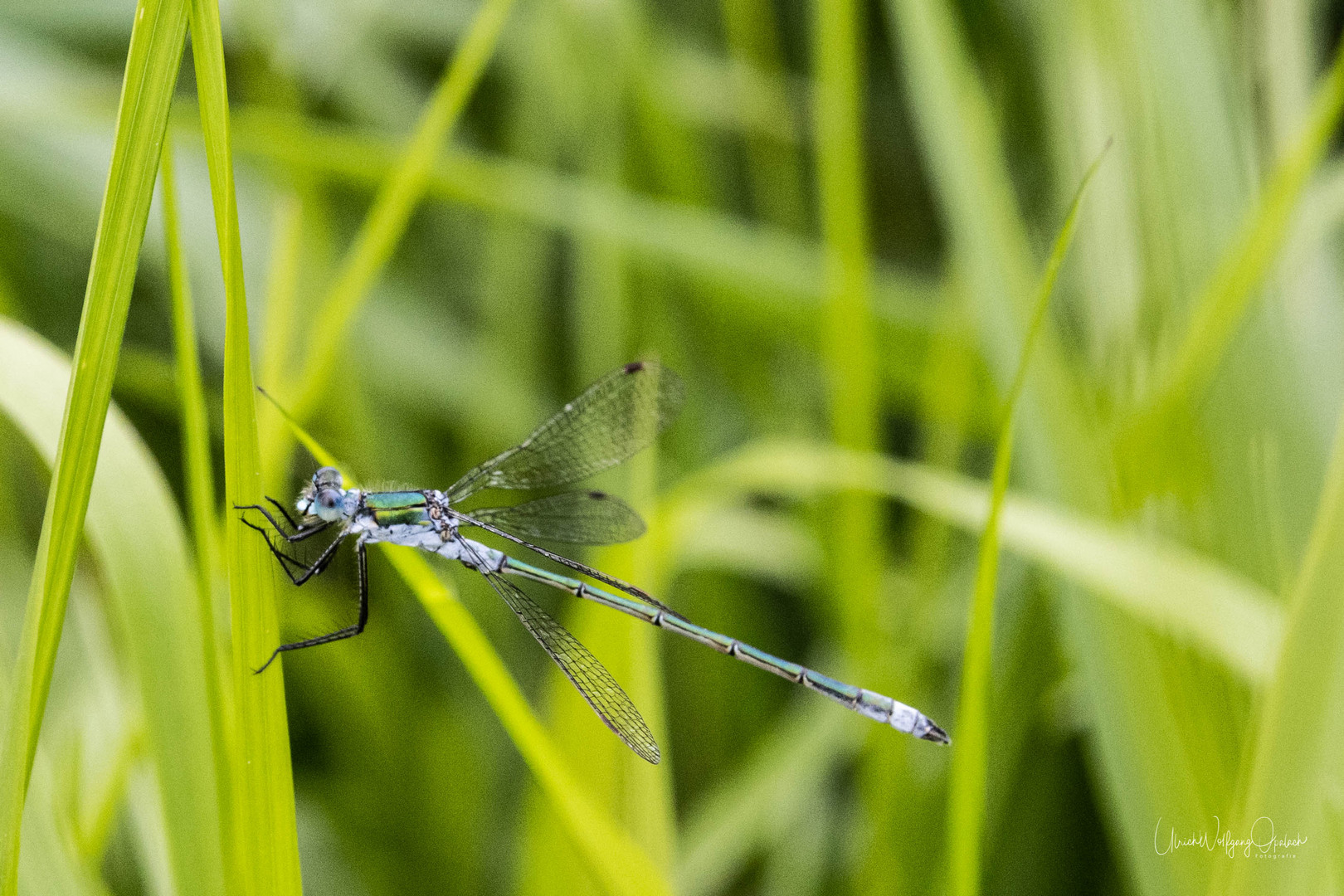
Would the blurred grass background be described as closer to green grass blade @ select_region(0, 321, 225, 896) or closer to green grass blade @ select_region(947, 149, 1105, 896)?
green grass blade @ select_region(0, 321, 225, 896)

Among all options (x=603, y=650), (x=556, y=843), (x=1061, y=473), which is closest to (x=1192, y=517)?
(x=1061, y=473)

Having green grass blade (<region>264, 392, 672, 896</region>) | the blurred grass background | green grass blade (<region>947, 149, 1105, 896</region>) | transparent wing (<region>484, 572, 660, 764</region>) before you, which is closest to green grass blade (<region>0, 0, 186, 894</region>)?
the blurred grass background

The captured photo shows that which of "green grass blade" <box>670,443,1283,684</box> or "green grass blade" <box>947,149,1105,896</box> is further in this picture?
"green grass blade" <box>670,443,1283,684</box>

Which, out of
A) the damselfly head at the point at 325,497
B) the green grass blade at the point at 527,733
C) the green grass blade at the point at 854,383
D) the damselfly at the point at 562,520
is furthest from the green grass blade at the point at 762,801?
the damselfly head at the point at 325,497

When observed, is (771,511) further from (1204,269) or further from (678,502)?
(1204,269)

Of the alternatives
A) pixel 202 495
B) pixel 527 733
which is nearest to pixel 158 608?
pixel 202 495

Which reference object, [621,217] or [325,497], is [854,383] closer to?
[621,217]
